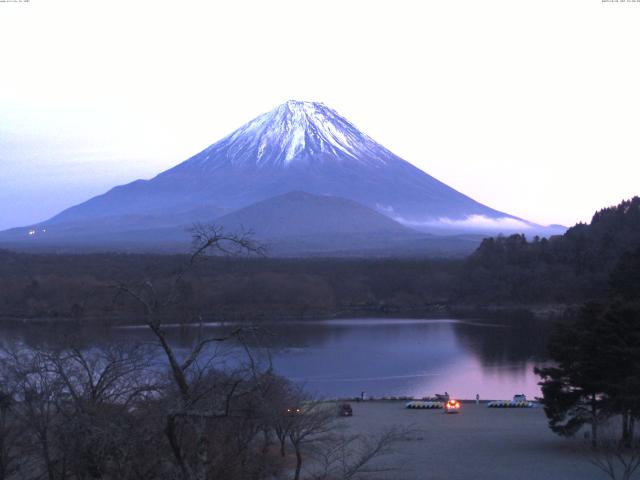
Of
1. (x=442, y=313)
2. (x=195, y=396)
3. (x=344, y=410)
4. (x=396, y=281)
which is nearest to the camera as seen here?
(x=195, y=396)

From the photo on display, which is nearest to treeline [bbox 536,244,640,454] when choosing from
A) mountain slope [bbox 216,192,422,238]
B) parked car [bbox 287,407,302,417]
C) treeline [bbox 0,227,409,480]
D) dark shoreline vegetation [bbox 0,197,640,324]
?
parked car [bbox 287,407,302,417]

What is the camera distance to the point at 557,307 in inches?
1329

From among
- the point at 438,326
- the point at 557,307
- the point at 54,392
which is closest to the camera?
the point at 54,392

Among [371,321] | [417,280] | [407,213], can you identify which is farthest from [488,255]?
[407,213]

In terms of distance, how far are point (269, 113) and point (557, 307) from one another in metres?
63.2

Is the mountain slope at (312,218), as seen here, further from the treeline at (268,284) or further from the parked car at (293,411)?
the parked car at (293,411)

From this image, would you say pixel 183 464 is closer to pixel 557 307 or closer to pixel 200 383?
pixel 200 383

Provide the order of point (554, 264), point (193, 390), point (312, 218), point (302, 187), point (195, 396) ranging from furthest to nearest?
point (302, 187) → point (312, 218) → point (554, 264) → point (193, 390) → point (195, 396)

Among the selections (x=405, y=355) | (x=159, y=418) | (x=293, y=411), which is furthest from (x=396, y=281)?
(x=159, y=418)

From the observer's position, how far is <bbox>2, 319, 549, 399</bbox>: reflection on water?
16.4m

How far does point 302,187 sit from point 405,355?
7444cm

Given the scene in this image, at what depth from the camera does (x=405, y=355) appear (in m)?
21.0

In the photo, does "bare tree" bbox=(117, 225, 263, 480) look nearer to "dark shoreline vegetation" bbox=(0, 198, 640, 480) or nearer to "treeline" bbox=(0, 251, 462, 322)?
"dark shoreline vegetation" bbox=(0, 198, 640, 480)

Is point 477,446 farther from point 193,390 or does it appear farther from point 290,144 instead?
point 290,144
